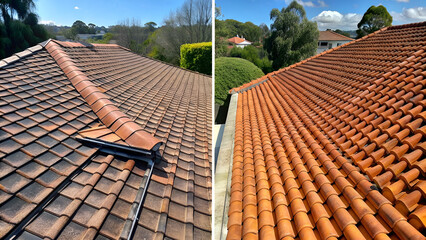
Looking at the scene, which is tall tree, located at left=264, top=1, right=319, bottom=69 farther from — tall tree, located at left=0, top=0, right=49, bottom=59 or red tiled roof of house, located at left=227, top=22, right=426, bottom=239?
tall tree, located at left=0, top=0, right=49, bottom=59

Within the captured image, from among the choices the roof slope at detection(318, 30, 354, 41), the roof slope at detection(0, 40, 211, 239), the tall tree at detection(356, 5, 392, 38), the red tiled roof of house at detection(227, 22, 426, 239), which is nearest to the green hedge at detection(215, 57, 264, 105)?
the red tiled roof of house at detection(227, 22, 426, 239)

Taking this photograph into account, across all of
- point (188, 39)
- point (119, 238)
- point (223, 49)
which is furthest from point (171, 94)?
point (223, 49)

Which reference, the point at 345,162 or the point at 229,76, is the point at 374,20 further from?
the point at 345,162

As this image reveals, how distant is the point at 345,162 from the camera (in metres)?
2.63

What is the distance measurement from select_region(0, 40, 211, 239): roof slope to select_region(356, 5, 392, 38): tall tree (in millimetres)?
33560

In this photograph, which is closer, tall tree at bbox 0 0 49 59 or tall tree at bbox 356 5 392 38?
tall tree at bbox 0 0 49 59

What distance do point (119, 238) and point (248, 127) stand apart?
12.0 ft

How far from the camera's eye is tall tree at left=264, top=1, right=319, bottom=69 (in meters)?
24.7

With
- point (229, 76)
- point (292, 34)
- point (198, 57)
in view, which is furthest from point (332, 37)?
point (229, 76)

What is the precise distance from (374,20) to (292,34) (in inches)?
501

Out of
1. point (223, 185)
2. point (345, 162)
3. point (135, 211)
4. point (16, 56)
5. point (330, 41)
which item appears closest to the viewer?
point (135, 211)

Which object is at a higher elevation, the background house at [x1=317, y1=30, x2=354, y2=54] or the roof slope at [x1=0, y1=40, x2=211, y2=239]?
the background house at [x1=317, y1=30, x2=354, y2=54]

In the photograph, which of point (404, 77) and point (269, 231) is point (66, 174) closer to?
point (269, 231)

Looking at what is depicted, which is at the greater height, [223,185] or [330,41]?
[330,41]
